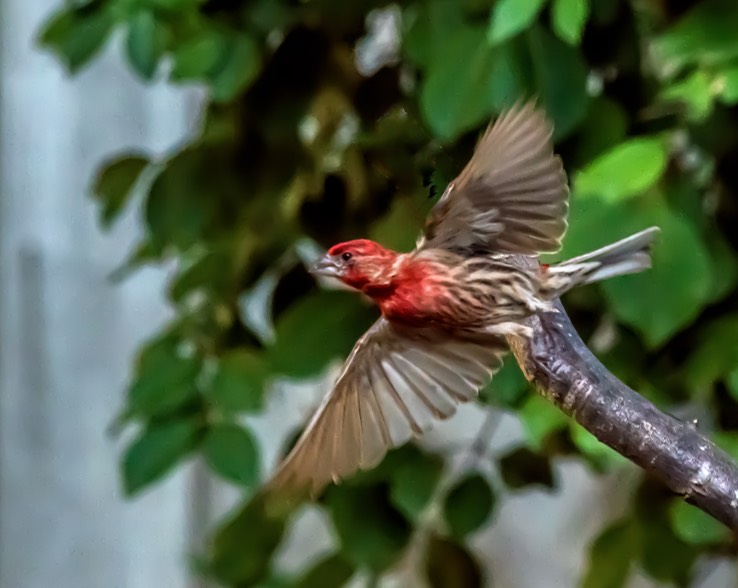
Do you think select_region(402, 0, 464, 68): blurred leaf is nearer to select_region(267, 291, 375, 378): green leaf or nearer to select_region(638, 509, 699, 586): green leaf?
select_region(267, 291, 375, 378): green leaf

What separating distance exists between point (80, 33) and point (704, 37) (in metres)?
0.42

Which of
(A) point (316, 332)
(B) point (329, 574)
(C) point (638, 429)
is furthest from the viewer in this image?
(B) point (329, 574)

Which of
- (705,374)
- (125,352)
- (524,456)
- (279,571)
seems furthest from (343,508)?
(125,352)

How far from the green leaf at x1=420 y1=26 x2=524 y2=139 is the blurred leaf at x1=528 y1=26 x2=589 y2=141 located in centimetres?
2

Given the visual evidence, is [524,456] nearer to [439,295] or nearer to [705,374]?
[705,374]

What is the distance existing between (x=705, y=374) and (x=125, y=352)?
2.52ft

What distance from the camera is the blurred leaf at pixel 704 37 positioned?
0.55 m

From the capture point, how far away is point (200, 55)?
0.66 meters

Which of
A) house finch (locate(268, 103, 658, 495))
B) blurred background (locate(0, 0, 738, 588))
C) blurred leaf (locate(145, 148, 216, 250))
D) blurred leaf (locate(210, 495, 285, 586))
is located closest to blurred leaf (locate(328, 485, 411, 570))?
blurred background (locate(0, 0, 738, 588))

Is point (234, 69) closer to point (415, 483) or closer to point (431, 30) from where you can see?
point (431, 30)

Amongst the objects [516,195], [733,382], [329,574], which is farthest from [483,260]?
[329,574]

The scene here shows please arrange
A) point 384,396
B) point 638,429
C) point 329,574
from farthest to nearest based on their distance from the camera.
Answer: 1. point 329,574
2. point 384,396
3. point 638,429

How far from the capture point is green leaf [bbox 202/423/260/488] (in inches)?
25.9

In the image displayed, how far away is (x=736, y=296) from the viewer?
2.06ft
